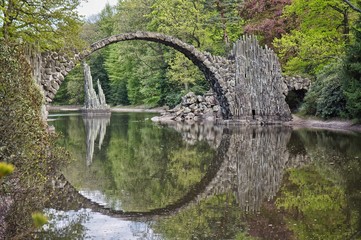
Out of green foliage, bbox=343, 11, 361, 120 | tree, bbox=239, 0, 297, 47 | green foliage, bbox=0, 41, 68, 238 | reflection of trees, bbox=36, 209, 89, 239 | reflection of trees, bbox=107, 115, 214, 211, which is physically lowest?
reflection of trees, bbox=36, 209, 89, 239

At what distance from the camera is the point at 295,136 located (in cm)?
1535

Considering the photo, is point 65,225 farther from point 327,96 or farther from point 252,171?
point 327,96

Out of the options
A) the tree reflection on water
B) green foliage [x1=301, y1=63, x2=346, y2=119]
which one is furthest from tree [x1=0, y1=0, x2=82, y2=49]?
green foliage [x1=301, y1=63, x2=346, y2=119]

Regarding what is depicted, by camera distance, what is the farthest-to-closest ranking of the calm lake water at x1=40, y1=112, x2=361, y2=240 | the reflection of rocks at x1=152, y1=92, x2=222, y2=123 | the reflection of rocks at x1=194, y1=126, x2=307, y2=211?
the reflection of rocks at x1=152, y1=92, x2=222, y2=123, the reflection of rocks at x1=194, y1=126, x2=307, y2=211, the calm lake water at x1=40, y1=112, x2=361, y2=240

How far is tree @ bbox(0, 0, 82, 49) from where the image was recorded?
1191cm

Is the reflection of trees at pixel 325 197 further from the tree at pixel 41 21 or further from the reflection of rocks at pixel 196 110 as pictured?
the reflection of rocks at pixel 196 110

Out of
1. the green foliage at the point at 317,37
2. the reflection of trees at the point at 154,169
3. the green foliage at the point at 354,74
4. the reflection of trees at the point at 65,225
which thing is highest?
the green foliage at the point at 317,37

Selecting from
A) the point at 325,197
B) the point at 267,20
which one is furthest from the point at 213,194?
the point at 267,20

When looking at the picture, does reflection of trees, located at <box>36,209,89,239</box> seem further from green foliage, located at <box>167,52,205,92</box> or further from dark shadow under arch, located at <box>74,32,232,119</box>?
green foliage, located at <box>167,52,205,92</box>

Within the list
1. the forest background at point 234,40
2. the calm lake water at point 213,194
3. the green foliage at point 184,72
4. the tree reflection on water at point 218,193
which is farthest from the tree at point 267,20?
the calm lake water at point 213,194

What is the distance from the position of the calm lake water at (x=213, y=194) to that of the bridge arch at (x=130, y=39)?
4.28 meters

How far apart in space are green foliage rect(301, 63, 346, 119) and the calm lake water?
6.68 metres

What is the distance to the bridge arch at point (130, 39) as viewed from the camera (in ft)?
51.5

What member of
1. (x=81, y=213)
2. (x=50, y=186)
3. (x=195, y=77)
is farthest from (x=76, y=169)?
(x=195, y=77)
